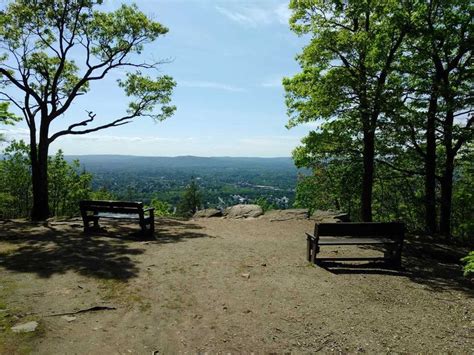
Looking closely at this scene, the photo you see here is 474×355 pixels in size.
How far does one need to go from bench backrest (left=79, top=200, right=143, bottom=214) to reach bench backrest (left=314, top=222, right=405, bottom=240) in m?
6.03

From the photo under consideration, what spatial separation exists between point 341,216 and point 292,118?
5354mm

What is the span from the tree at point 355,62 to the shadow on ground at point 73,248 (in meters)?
7.51

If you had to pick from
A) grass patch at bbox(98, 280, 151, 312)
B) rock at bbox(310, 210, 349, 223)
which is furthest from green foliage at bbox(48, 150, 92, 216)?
grass patch at bbox(98, 280, 151, 312)

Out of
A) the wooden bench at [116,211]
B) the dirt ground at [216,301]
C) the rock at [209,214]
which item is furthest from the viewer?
the rock at [209,214]

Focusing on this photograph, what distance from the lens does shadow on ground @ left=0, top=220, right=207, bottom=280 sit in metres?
8.26

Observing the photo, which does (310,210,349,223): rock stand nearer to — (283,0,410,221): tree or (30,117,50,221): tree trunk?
(283,0,410,221): tree

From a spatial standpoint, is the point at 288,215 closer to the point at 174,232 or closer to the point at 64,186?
the point at 174,232

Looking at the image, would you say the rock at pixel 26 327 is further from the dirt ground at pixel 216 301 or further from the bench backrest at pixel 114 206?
the bench backrest at pixel 114 206

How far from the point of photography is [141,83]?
1892cm

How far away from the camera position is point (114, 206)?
1242cm

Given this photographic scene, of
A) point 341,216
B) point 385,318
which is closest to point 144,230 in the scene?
point 385,318

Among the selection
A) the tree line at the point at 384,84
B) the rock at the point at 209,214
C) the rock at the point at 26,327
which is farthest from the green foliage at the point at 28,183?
the rock at the point at 26,327

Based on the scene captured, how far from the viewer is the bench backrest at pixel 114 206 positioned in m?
12.1

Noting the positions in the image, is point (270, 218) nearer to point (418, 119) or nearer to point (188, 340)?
point (418, 119)
